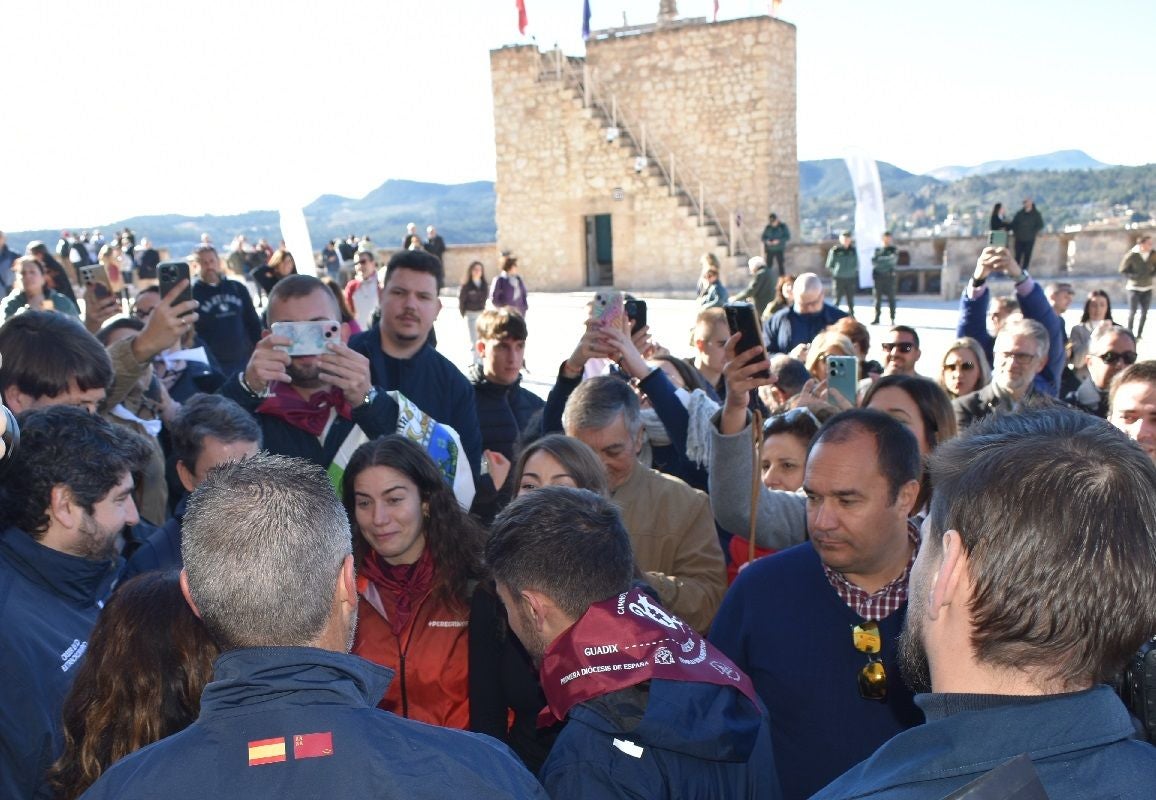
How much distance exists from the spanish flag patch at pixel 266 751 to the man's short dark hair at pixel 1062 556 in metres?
1.05

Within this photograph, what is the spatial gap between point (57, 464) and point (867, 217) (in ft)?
61.0

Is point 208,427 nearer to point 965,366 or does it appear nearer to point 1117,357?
point 965,366

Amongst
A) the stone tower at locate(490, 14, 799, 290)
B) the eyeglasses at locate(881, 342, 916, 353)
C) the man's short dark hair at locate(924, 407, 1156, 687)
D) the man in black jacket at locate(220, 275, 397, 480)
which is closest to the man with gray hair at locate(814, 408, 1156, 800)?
the man's short dark hair at locate(924, 407, 1156, 687)

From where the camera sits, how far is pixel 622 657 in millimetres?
2029

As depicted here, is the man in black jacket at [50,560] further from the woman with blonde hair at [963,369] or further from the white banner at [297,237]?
the white banner at [297,237]

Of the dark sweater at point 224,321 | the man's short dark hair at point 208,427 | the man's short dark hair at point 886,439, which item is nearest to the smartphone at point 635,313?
the man's short dark hair at point 208,427

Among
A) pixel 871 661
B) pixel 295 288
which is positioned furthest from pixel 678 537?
pixel 295 288

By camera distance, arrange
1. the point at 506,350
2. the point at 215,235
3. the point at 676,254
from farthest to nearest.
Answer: the point at 215,235 → the point at 676,254 → the point at 506,350

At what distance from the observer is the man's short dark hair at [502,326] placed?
17.6 ft

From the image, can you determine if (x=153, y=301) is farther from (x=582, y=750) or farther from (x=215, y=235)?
(x=215, y=235)

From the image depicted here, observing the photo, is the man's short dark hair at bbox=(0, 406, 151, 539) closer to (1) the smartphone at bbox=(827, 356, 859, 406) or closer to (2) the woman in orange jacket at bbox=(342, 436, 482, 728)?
(2) the woman in orange jacket at bbox=(342, 436, 482, 728)

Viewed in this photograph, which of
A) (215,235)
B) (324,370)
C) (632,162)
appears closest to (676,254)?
(632,162)

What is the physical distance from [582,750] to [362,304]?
9376mm

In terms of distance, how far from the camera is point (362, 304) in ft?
35.7
